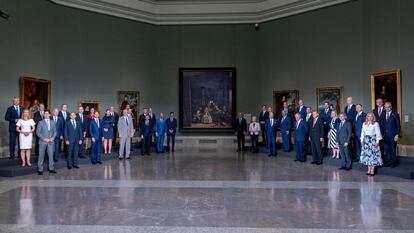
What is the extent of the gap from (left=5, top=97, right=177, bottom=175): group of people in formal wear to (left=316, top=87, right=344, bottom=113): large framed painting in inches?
304

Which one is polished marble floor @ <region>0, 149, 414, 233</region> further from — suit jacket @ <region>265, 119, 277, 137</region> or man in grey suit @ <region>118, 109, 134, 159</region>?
suit jacket @ <region>265, 119, 277, 137</region>

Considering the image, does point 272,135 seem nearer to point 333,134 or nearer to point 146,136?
point 333,134

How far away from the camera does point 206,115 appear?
21.4 meters

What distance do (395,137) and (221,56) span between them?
12.0m

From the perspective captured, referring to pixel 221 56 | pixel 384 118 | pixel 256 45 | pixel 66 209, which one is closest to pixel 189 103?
pixel 221 56

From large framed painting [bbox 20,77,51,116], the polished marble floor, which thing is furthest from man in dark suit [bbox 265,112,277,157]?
large framed painting [bbox 20,77,51,116]

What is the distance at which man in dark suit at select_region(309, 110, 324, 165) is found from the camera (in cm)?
1359

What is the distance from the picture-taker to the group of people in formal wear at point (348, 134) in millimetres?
11016

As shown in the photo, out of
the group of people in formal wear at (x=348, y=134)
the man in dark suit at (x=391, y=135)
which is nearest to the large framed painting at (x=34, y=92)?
the group of people in formal wear at (x=348, y=134)

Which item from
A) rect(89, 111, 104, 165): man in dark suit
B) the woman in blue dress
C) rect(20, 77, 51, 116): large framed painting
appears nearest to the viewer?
rect(89, 111, 104, 165): man in dark suit

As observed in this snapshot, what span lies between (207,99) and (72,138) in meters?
10.2

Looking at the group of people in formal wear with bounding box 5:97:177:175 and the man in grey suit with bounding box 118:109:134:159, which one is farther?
the man in grey suit with bounding box 118:109:134:159

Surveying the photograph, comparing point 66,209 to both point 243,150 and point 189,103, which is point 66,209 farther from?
point 189,103

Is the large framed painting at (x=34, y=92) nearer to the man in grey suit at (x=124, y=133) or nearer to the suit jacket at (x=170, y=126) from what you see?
the man in grey suit at (x=124, y=133)
